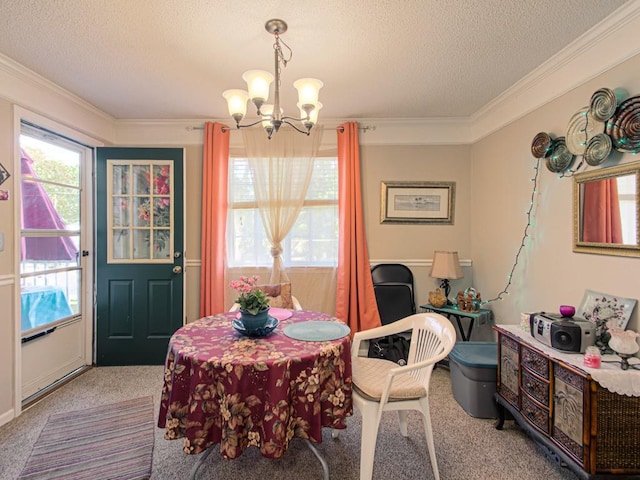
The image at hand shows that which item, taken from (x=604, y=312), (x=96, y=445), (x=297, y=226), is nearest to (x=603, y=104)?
(x=604, y=312)

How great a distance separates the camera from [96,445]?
80.6 inches

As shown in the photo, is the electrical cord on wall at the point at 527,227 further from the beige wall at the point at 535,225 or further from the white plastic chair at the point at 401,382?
the white plastic chair at the point at 401,382

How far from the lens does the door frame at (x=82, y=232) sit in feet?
7.77

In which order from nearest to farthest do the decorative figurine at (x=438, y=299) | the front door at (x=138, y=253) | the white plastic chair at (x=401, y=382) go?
the white plastic chair at (x=401, y=382), the decorative figurine at (x=438, y=299), the front door at (x=138, y=253)

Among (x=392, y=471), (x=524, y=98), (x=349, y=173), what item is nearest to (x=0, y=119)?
(x=349, y=173)

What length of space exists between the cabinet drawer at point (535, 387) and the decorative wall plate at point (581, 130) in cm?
142

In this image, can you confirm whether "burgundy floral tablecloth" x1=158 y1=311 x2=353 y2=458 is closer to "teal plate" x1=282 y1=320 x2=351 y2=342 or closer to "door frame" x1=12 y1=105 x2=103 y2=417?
"teal plate" x1=282 y1=320 x2=351 y2=342

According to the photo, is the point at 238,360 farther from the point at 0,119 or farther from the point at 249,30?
the point at 0,119

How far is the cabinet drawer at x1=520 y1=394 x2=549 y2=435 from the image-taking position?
1.80 metres

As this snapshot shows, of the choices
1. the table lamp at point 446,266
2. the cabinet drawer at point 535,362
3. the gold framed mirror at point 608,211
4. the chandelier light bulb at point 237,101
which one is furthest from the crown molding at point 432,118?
the cabinet drawer at point 535,362

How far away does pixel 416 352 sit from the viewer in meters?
2.16

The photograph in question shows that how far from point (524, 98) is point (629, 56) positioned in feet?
2.81

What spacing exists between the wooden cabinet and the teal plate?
43.8 inches

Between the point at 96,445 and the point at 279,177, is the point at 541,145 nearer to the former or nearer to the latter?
the point at 279,177
